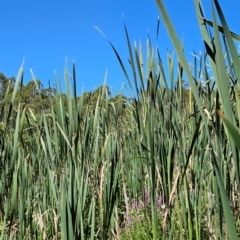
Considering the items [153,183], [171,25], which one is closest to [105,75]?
[153,183]

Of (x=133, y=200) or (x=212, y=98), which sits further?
(x=133, y=200)

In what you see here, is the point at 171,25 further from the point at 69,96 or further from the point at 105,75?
the point at 105,75

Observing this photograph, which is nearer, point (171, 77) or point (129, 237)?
point (171, 77)

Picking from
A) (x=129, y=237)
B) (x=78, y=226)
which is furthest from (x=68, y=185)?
(x=129, y=237)

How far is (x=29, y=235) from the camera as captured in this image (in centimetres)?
145

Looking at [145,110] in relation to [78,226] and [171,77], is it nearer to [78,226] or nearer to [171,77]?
[171,77]

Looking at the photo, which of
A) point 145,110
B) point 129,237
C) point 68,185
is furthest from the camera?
point 129,237

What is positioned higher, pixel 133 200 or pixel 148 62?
pixel 148 62

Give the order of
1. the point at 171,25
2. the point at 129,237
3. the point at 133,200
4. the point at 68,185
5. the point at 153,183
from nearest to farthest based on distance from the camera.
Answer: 1. the point at 171,25
2. the point at 68,185
3. the point at 153,183
4. the point at 129,237
5. the point at 133,200

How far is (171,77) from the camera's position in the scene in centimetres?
127

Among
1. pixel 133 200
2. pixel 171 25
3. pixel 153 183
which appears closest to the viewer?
pixel 171 25

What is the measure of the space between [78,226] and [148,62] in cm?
58

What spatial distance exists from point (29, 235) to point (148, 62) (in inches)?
31.0

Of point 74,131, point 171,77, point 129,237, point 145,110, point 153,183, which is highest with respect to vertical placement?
point 171,77
